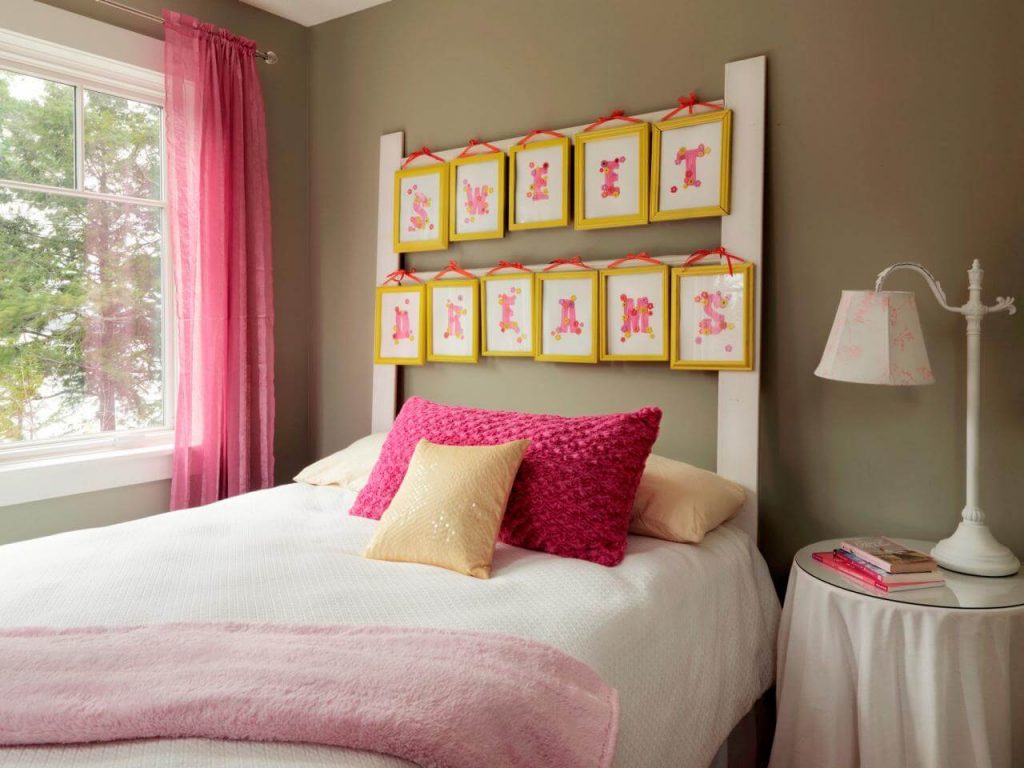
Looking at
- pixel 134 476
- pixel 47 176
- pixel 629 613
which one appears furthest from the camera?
pixel 134 476

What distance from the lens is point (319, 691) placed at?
1.11m

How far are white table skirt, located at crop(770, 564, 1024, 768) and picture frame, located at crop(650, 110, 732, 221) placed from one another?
3.70ft

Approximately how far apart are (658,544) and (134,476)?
1.91 meters

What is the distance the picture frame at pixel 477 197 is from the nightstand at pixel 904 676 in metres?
1.58

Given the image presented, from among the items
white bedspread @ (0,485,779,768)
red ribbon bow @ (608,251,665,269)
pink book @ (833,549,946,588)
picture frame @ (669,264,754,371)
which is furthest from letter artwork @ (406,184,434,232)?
pink book @ (833,549,946,588)

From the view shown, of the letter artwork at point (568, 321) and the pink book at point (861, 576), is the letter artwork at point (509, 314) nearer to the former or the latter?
the letter artwork at point (568, 321)

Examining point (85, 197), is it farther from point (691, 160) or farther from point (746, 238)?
point (746, 238)

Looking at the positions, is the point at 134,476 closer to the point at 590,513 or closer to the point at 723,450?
the point at 590,513

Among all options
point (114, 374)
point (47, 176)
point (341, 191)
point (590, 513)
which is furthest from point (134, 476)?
point (590, 513)

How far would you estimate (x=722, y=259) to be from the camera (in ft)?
7.42

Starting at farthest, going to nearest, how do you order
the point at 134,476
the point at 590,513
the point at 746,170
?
the point at 134,476
the point at 746,170
the point at 590,513

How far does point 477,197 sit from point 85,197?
1375 mm

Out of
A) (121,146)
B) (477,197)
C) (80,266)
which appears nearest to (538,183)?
(477,197)

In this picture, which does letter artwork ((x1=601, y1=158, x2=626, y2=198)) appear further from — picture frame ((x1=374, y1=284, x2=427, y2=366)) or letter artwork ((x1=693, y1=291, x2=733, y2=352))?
picture frame ((x1=374, y1=284, x2=427, y2=366))
